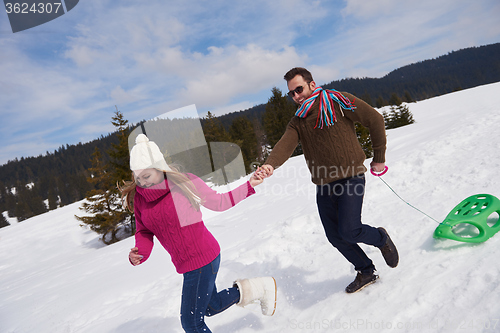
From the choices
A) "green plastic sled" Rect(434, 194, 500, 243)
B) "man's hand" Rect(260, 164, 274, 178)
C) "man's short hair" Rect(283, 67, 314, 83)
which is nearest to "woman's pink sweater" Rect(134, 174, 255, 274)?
"man's hand" Rect(260, 164, 274, 178)

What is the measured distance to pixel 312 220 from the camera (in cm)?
522

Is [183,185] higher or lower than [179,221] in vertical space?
higher

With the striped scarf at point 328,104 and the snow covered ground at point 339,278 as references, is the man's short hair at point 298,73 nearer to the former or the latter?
the striped scarf at point 328,104

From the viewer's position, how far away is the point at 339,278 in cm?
334

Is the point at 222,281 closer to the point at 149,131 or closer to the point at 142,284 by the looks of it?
the point at 142,284

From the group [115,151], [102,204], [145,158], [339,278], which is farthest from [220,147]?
[145,158]

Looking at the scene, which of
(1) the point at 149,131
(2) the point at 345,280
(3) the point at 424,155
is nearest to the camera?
(2) the point at 345,280

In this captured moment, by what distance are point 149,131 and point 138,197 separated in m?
4.02

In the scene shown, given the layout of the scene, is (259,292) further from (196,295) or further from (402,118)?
(402,118)

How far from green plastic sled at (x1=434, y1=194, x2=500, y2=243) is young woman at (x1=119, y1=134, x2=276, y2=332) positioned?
90.8 inches

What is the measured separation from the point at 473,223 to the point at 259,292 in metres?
2.31

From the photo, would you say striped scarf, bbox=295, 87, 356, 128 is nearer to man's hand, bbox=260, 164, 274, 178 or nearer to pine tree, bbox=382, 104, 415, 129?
man's hand, bbox=260, 164, 274, 178

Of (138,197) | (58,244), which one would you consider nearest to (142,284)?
(138,197)

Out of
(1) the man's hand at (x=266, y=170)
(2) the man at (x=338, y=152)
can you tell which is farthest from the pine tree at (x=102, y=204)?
(2) the man at (x=338, y=152)
